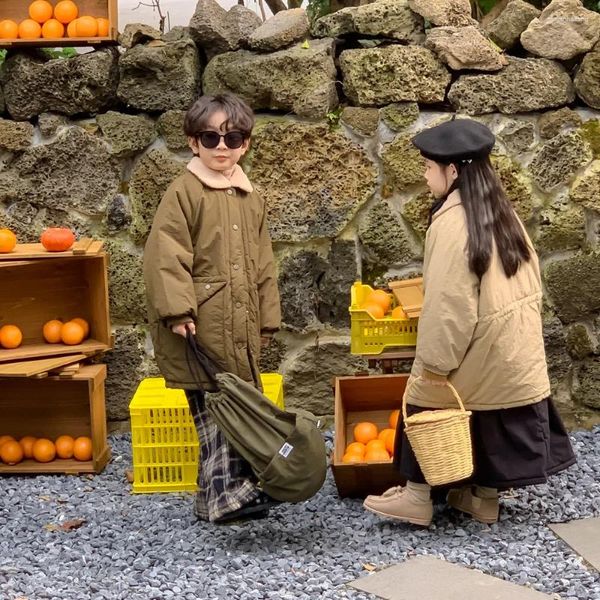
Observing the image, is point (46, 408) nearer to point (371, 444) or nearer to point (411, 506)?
point (371, 444)

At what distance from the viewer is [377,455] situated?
466cm

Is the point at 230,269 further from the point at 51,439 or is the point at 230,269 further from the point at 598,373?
the point at 598,373

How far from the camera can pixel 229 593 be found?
377 cm

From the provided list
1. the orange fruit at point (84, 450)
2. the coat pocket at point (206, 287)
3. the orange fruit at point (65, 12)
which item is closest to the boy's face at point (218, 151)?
the coat pocket at point (206, 287)

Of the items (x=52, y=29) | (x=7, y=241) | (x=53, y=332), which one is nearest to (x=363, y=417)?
(x=53, y=332)

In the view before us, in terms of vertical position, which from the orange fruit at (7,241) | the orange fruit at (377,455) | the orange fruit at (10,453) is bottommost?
the orange fruit at (10,453)

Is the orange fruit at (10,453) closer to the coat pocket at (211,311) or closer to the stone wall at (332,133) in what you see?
the stone wall at (332,133)

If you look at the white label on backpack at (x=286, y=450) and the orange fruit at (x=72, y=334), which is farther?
the orange fruit at (x=72, y=334)

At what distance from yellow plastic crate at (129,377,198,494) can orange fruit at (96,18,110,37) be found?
1.74 m

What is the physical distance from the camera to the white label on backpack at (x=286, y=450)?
13.5 feet

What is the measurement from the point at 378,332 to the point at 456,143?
0.96m

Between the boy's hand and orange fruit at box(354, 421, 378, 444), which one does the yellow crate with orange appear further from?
the boy's hand

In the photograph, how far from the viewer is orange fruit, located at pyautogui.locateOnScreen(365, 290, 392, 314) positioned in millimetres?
4844

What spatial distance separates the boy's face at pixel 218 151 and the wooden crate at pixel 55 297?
101 cm
